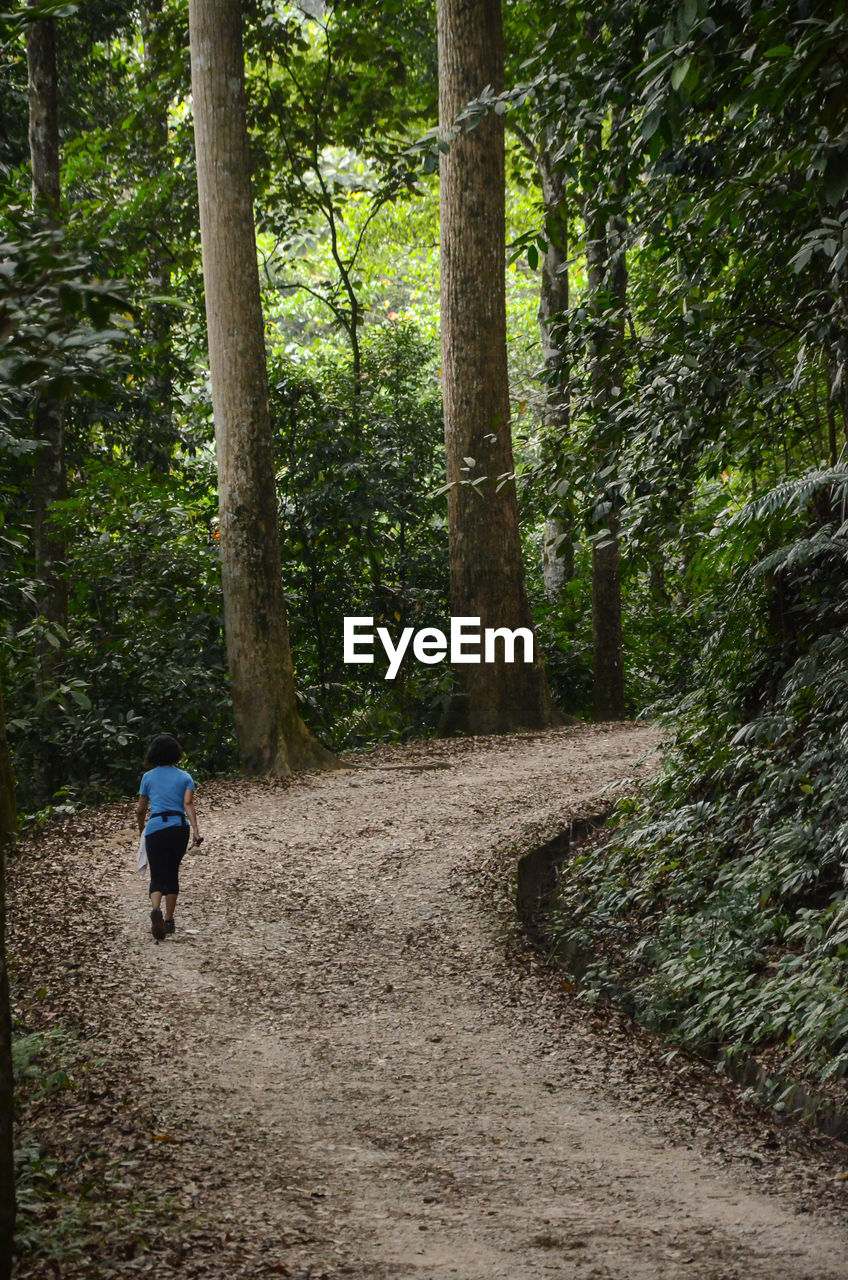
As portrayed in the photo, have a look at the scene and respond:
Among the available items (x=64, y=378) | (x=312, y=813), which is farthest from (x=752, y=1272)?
(x=312, y=813)

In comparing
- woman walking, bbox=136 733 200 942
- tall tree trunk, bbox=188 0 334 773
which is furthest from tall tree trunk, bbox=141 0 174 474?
woman walking, bbox=136 733 200 942

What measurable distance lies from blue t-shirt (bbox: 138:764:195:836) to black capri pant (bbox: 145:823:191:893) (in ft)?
0.18

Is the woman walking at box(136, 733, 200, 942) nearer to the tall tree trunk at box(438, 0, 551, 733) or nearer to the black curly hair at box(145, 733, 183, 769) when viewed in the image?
the black curly hair at box(145, 733, 183, 769)

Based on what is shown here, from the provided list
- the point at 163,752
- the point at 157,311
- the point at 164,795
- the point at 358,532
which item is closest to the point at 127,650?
the point at 358,532

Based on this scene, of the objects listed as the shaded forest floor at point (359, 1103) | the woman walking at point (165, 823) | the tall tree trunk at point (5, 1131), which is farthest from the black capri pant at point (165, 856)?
the tall tree trunk at point (5, 1131)

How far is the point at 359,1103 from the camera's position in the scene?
539cm

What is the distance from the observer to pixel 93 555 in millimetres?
13359

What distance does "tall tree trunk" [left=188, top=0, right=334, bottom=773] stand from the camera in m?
12.7

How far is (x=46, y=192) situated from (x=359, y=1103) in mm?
10015

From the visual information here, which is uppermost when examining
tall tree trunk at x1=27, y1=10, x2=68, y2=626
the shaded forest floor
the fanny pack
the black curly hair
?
tall tree trunk at x1=27, y1=10, x2=68, y2=626

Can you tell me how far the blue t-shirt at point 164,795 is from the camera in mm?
7730

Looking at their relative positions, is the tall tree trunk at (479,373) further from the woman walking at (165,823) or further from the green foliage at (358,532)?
the woman walking at (165,823)

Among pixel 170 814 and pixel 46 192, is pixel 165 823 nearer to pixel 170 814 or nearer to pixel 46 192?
pixel 170 814

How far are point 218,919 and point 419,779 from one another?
4.37 metres
